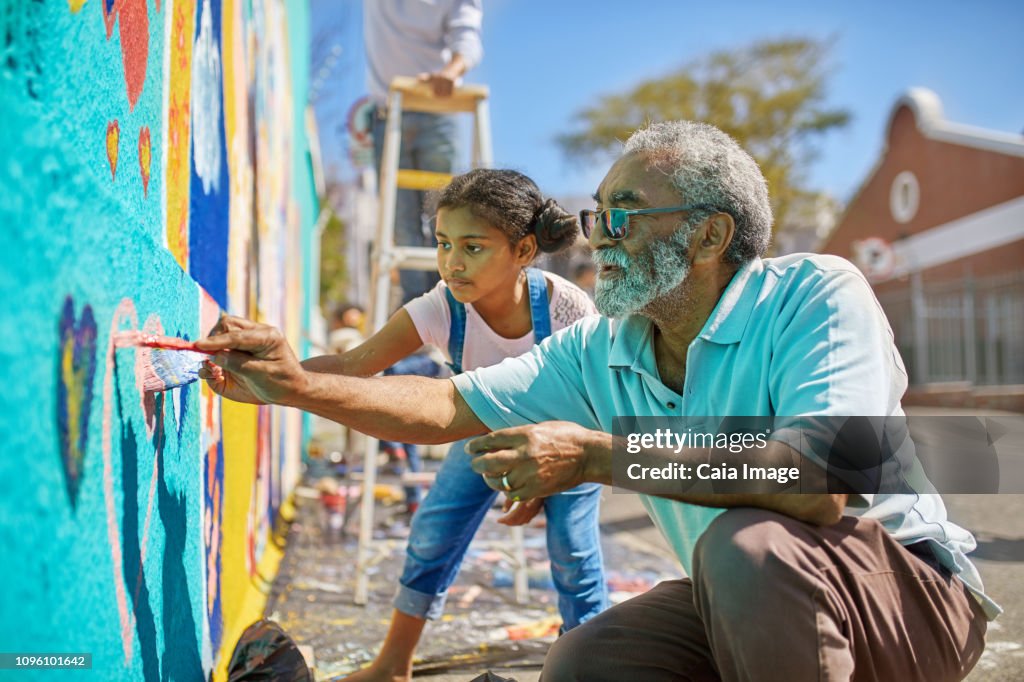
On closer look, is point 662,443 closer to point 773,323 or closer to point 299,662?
point 773,323

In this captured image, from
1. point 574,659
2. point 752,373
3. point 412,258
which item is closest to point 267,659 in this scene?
point 574,659

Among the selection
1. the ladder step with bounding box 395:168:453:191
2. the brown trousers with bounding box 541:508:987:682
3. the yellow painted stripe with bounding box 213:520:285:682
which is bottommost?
the yellow painted stripe with bounding box 213:520:285:682

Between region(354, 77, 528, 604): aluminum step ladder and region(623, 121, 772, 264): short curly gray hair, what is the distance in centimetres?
190

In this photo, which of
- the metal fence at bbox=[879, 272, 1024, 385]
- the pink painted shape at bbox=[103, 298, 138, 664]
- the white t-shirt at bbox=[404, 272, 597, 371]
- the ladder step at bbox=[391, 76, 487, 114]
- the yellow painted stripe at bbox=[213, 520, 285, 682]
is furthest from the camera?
the metal fence at bbox=[879, 272, 1024, 385]

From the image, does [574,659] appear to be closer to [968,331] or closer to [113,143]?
[113,143]

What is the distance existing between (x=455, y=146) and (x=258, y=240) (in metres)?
1.15

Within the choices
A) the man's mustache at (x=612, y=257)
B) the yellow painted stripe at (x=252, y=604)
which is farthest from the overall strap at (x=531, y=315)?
the yellow painted stripe at (x=252, y=604)

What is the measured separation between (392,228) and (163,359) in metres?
2.49

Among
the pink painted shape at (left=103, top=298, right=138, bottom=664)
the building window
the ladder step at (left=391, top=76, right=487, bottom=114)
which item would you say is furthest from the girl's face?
the building window

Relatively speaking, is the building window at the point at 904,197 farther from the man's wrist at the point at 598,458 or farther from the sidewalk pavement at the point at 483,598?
the man's wrist at the point at 598,458

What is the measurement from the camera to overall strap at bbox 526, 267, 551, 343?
9.07 feet

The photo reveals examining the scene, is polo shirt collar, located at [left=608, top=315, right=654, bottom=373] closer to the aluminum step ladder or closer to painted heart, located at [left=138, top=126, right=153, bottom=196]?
painted heart, located at [left=138, top=126, right=153, bottom=196]

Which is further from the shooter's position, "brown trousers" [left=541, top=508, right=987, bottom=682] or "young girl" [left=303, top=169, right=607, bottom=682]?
"young girl" [left=303, top=169, right=607, bottom=682]

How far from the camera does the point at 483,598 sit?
3.84m
